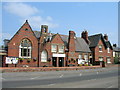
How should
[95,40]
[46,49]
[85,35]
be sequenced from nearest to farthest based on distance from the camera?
[46,49]
[95,40]
[85,35]

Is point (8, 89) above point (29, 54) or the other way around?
the other way around

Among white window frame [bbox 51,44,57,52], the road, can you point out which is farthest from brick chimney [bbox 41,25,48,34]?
the road

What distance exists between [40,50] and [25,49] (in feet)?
10.9

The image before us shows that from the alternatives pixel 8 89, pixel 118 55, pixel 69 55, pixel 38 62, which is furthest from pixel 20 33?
pixel 118 55

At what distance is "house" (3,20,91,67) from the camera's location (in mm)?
31986

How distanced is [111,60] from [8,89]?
152ft

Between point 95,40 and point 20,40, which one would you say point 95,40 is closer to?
point 95,40

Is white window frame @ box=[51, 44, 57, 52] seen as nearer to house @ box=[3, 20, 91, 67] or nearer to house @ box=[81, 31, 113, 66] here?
house @ box=[3, 20, 91, 67]

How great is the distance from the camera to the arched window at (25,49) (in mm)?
32984

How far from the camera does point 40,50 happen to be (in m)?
35.2

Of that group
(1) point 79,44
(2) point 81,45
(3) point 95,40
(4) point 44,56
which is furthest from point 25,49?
(3) point 95,40

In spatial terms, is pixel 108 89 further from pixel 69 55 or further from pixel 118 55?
pixel 118 55

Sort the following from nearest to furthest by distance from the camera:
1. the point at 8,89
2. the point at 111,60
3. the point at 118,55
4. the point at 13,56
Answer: the point at 8,89, the point at 13,56, the point at 111,60, the point at 118,55

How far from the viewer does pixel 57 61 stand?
38156mm
